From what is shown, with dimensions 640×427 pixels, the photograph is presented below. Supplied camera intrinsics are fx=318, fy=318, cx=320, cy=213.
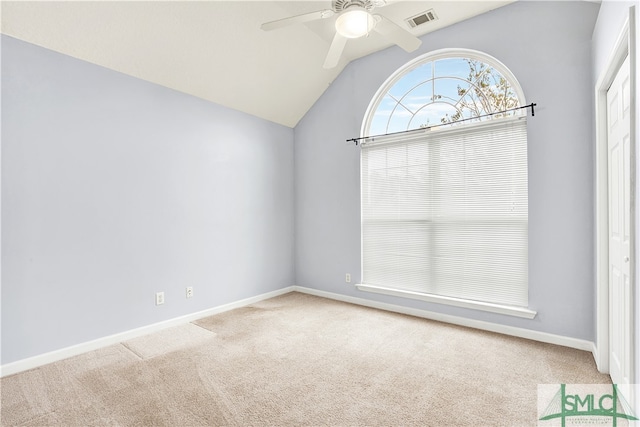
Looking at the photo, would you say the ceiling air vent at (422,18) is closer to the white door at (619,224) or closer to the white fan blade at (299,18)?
the white fan blade at (299,18)

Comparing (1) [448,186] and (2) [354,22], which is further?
(1) [448,186]

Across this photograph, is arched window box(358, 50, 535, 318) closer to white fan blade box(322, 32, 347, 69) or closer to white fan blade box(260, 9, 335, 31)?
white fan blade box(322, 32, 347, 69)

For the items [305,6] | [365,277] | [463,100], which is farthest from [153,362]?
[463,100]

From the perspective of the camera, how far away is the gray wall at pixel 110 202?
2299 millimetres

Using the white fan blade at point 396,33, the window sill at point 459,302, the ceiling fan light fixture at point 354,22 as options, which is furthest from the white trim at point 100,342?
the white fan blade at point 396,33

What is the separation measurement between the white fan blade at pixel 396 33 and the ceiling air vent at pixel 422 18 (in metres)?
1.04

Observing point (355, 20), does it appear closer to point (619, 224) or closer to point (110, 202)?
point (619, 224)

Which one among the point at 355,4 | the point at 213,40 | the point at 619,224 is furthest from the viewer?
the point at 213,40

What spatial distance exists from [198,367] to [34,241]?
60.1 inches

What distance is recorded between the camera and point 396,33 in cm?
217

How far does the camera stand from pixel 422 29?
3273mm

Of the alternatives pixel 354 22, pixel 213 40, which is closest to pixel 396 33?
pixel 354 22

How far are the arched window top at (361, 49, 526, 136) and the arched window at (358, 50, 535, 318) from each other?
0.01 meters

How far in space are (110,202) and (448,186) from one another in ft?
10.4
